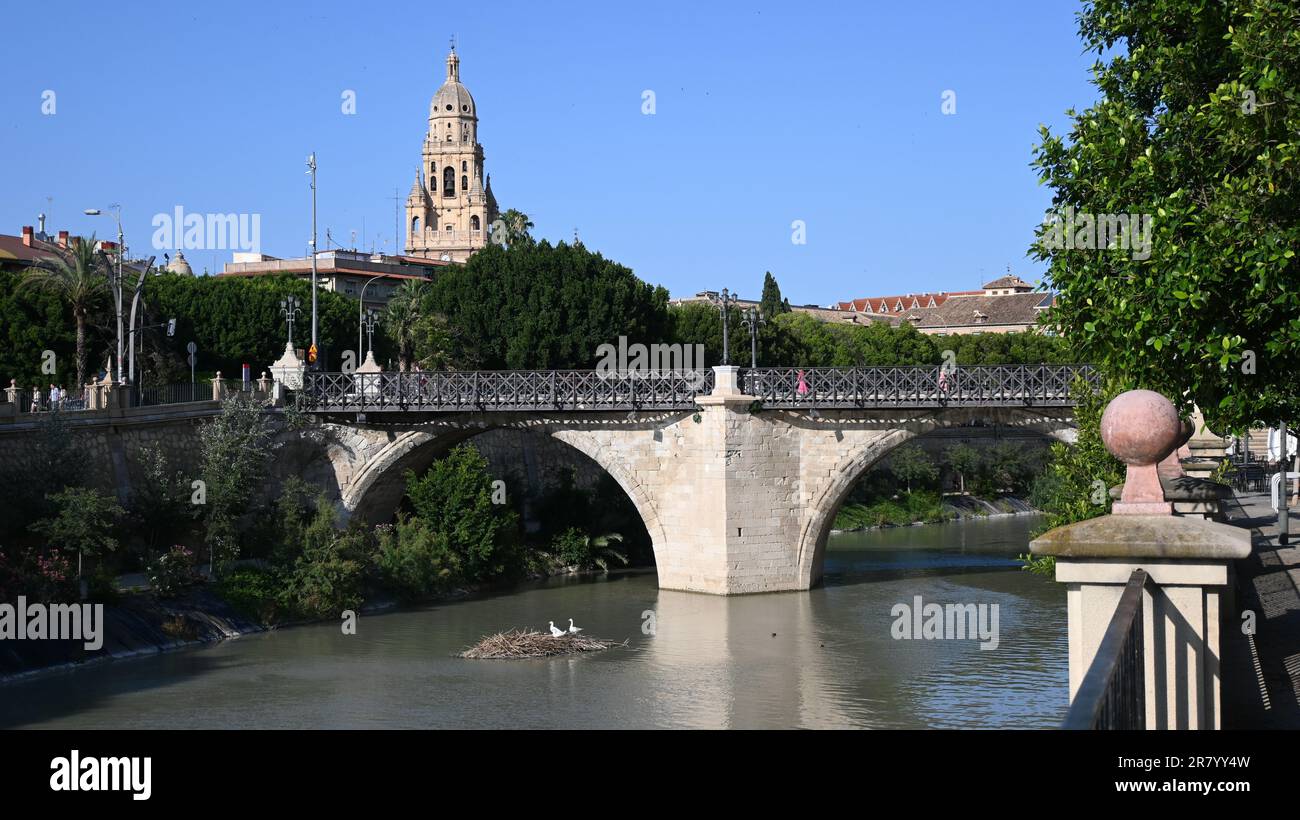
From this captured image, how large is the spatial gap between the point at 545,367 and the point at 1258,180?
36.2m

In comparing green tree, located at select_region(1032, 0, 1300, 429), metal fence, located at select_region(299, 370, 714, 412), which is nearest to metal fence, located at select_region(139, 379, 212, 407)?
metal fence, located at select_region(299, 370, 714, 412)

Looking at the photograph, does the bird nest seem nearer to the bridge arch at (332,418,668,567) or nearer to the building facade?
the bridge arch at (332,418,668,567)

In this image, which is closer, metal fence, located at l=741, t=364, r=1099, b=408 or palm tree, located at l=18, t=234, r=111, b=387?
metal fence, located at l=741, t=364, r=1099, b=408

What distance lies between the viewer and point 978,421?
3139 cm

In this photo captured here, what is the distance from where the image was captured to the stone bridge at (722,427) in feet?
103

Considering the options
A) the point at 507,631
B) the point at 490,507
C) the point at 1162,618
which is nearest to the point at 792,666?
the point at 507,631

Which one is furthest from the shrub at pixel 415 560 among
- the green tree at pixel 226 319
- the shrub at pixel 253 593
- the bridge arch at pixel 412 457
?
the green tree at pixel 226 319

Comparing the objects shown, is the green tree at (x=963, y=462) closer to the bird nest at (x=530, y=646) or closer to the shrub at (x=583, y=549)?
the shrub at (x=583, y=549)

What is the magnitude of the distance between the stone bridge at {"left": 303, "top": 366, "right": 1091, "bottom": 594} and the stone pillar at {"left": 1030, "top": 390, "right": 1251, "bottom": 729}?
2425cm

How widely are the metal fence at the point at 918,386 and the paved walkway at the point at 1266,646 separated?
12945 mm

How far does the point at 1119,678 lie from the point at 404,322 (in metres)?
47.4

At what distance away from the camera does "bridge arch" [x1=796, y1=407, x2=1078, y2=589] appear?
3123 centimetres

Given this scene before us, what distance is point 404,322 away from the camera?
5138 centimetres
